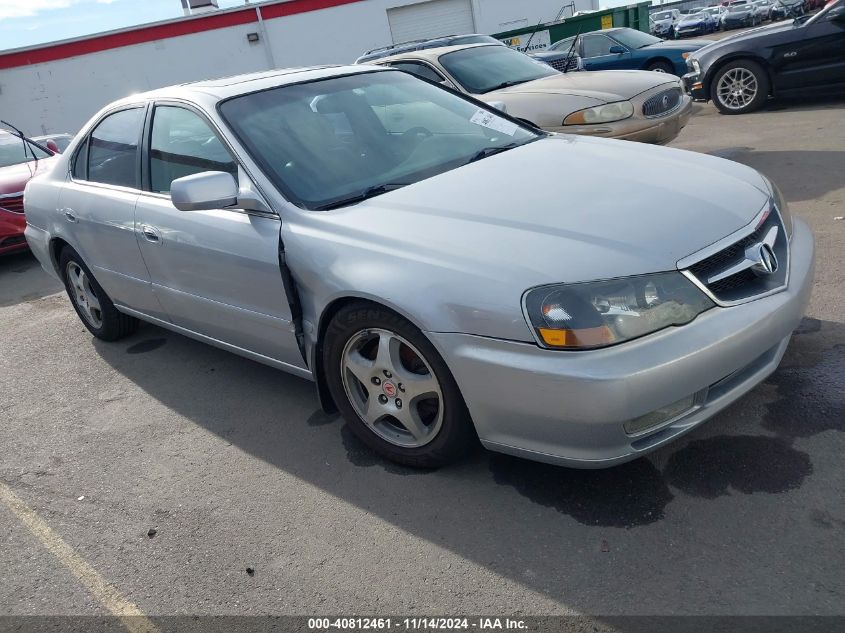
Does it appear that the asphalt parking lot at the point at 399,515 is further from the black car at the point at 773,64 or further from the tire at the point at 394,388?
the black car at the point at 773,64

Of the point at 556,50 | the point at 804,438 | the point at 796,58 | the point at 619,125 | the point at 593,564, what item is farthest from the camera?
the point at 556,50

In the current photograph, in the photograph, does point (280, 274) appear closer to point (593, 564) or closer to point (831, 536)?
point (593, 564)

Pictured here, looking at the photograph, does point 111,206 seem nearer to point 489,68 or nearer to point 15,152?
point 489,68

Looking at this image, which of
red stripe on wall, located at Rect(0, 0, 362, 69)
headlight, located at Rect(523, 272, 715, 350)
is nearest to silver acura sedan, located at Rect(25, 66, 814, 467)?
headlight, located at Rect(523, 272, 715, 350)

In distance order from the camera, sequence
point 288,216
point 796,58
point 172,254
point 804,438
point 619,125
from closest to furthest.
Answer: point 804,438, point 288,216, point 172,254, point 619,125, point 796,58

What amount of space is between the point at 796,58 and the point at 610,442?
29.8ft

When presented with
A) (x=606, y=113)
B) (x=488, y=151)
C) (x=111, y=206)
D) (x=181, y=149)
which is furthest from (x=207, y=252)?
(x=606, y=113)

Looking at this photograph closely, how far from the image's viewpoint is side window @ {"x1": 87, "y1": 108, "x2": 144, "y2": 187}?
4191 mm

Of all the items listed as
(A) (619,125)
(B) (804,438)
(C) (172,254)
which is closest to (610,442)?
(B) (804,438)

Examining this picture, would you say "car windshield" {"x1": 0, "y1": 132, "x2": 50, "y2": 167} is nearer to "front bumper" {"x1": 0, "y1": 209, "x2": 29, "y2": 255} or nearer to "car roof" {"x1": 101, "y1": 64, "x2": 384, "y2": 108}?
"front bumper" {"x1": 0, "y1": 209, "x2": 29, "y2": 255}

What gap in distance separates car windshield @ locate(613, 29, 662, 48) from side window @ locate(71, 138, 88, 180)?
1139cm

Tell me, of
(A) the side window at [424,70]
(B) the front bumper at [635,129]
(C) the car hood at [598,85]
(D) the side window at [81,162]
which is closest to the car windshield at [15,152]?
(A) the side window at [424,70]

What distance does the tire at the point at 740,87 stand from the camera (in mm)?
10008

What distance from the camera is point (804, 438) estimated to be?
2.93m
